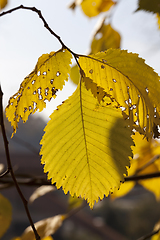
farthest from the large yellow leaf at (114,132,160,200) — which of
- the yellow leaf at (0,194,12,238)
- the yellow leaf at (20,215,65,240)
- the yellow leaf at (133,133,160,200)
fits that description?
the yellow leaf at (0,194,12,238)

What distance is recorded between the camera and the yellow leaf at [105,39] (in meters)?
0.76

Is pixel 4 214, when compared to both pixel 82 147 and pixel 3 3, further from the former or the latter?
pixel 3 3

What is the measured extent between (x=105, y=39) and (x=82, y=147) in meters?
0.58

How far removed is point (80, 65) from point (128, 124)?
0.09 m

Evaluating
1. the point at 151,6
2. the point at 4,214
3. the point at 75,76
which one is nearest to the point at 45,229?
the point at 4,214

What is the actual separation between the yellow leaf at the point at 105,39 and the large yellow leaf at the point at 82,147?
0.50 m

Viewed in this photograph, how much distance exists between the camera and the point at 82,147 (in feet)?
0.97

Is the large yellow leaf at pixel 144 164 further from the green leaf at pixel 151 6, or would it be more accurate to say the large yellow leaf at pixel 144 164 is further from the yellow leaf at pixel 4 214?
the green leaf at pixel 151 6

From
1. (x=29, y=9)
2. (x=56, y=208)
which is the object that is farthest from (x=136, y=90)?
(x=56, y=208)

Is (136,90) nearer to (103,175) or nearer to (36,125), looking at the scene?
(103,175)

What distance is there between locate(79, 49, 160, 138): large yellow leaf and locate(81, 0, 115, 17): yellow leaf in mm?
611

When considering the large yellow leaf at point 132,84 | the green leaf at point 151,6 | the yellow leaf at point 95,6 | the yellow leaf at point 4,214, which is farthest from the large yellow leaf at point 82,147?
the yellow leaf at point 95,6

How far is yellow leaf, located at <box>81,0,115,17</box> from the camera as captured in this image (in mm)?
808

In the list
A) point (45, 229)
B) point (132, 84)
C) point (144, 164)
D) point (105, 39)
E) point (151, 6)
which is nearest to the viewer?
point (132, 84)
